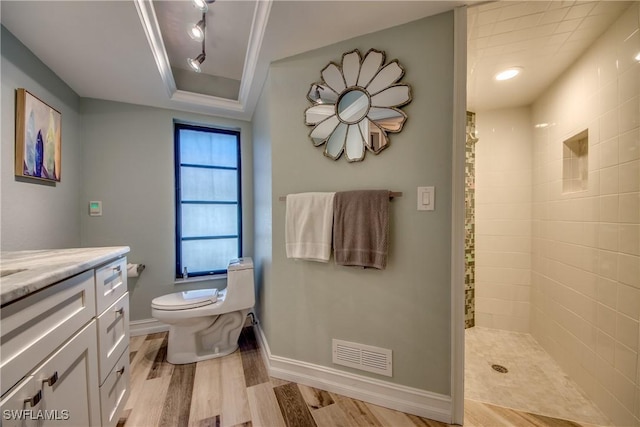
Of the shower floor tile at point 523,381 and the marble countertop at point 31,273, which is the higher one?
the marble countertop at point 31,273

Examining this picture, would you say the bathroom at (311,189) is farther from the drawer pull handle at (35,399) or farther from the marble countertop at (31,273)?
the drawer pull handle at (35,399)

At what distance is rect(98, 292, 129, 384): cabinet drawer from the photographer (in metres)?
0.97

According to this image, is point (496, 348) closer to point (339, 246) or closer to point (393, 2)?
point (339, 246)

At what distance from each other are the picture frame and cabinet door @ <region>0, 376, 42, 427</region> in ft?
4.61

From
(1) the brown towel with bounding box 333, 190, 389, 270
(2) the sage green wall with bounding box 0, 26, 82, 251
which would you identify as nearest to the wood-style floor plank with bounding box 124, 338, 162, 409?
(2) the sage green wall with bounding box 0, 26, 82, 251

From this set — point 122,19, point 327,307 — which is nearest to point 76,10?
point 122,19

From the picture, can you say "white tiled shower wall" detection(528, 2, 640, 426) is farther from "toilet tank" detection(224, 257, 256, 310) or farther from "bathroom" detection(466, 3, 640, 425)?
"toilet tank" detection(224, 257, 256, 310)

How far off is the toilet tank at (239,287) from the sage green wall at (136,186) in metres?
0.73

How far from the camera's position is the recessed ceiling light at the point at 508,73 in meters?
1.68

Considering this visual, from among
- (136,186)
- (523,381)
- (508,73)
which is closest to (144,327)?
(136,186)

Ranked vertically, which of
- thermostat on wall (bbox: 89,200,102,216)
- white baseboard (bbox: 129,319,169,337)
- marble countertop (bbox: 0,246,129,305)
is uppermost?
thermostat on wall (bbox: 89,200,102,216)

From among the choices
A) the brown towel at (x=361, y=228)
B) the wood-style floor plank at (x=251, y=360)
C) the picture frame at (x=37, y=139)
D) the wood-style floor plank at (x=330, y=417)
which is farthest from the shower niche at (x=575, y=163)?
the picture frame at (x=37, y=139)

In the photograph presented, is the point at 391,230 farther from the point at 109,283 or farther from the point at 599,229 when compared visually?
the point at 109,283

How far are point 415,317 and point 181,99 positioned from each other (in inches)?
97.3
